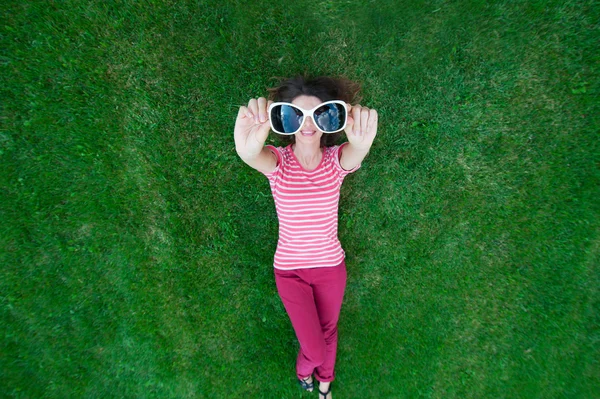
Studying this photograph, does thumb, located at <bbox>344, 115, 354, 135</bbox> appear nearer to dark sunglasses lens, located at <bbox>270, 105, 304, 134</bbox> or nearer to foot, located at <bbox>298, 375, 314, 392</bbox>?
dark sunglasses lens, located at <bbox>270, 105, 304, 134</bbox>

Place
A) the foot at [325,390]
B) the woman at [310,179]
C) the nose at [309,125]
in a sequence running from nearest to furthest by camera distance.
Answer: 1. the woman at [310,179]
2. the nose at [309,125]
3. the foot at [325,390]

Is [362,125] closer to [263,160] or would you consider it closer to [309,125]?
[309,125]

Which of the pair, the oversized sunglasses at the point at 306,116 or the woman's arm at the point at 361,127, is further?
the woman's arm at the point at 361,127

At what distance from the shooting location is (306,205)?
10.6 feet

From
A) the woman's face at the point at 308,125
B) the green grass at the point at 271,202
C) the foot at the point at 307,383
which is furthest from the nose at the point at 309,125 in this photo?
the foot at the point at 307,383

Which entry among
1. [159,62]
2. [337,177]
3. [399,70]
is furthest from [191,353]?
[399,70]

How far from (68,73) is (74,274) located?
2.53 m

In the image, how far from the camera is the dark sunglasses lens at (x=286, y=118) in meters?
2.59

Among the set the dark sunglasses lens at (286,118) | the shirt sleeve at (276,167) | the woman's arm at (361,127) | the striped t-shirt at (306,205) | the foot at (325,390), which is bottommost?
the foot at (325,390)

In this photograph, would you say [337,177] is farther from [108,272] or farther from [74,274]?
[74,274]

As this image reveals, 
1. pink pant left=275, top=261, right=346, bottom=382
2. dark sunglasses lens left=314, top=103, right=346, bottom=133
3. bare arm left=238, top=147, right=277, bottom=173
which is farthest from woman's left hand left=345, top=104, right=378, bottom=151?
pink pant left=275, top=261, right=346, bottom=382

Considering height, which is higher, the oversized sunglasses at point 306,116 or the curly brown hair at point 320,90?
the curly brown hair at point 320,90

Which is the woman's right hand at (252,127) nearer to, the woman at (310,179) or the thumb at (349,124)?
the woman at (310,179)

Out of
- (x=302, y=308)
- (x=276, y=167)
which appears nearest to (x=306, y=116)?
(x=276, y=167)
